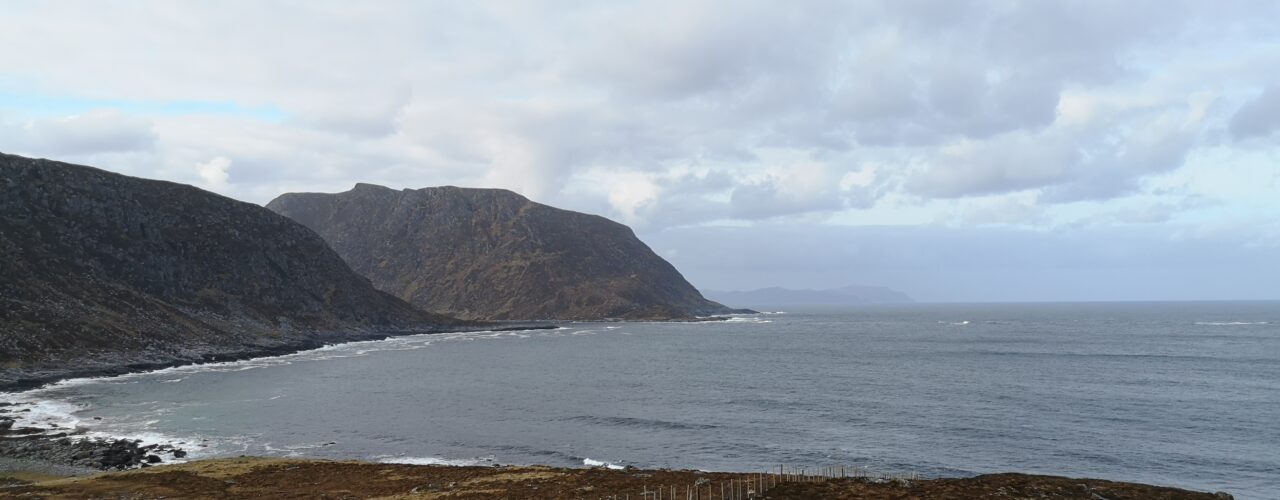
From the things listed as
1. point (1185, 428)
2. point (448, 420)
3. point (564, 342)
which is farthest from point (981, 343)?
point (448, 420)

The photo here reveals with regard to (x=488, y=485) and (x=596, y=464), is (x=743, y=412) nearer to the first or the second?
(x=596, y=464)

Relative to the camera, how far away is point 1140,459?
53.6 metres

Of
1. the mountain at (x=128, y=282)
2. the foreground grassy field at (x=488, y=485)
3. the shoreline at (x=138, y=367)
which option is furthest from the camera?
the mountain at (x=128, y=282)

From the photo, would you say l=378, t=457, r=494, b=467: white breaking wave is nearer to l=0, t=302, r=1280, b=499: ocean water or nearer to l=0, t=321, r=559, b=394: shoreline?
l=0, t=302, r=1280, b=499: ocean water

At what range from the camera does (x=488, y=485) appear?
41500mm

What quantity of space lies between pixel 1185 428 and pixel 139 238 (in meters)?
190

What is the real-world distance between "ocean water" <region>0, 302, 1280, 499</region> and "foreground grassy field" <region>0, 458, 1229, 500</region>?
934cm

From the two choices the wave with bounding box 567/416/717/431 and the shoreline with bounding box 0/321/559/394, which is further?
the shoreline with bounding box 0/321/559/394

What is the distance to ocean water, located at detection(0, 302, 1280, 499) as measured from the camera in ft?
182

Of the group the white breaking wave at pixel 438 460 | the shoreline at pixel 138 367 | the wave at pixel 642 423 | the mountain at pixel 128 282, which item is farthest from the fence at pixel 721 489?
the mountain at pixel 128 282

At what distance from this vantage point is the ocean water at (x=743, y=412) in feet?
182

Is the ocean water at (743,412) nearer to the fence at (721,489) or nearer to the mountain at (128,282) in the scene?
the fence at (721,489)

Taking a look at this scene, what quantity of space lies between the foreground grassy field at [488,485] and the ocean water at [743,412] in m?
9.34

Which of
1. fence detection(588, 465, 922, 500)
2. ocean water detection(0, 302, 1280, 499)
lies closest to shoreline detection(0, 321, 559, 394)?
ocean water detection(0, 302, 1280, 499)
